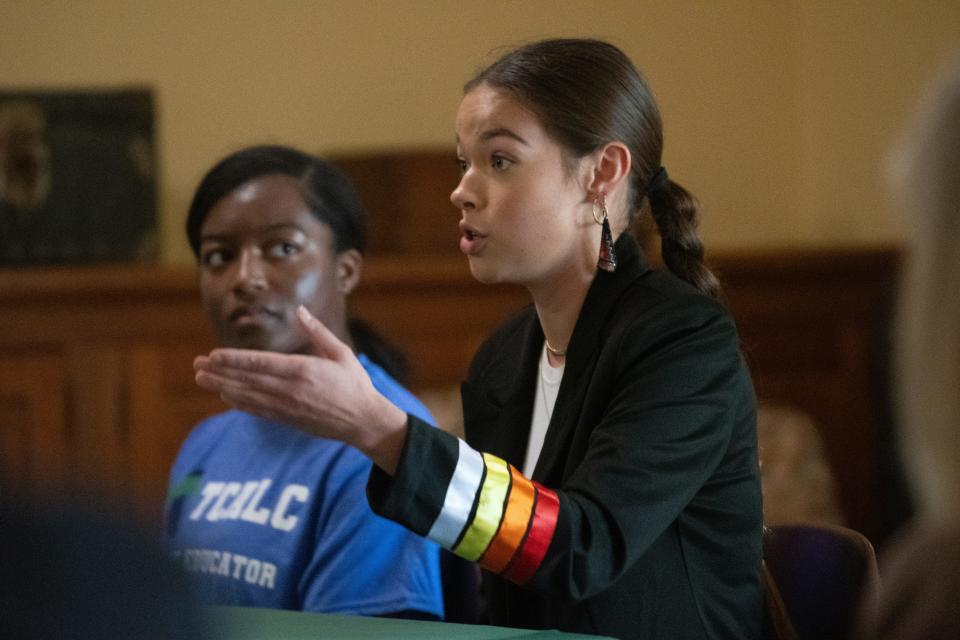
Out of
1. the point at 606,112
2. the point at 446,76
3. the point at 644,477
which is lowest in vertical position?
the point at 446,76

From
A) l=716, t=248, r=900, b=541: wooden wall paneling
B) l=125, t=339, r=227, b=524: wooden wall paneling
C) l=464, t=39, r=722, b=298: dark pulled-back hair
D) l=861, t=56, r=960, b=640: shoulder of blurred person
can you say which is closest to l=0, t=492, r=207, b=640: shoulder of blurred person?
l=861, t=56, r=960, b=640: shoulder of blurred person

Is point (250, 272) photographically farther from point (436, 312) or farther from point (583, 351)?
point (436, 312)

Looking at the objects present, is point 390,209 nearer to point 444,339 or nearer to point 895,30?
point 444,339

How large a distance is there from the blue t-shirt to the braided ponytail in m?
0.46

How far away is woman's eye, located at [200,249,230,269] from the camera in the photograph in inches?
86.3

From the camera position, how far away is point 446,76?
15.5 ft

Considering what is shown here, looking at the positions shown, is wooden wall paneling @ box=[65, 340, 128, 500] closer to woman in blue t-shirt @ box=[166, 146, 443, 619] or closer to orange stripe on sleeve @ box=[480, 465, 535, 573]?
woman in blue t-shirt @ box=[166, 146, 443, 619]

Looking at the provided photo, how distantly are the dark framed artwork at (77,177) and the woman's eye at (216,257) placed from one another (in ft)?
7.88

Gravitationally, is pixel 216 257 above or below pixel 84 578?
below

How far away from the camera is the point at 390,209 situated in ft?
14.3

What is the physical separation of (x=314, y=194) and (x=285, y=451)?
1.44ft

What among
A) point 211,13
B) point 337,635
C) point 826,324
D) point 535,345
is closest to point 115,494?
point 337,635

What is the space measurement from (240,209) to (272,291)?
15cm

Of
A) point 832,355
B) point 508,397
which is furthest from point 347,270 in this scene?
point 832,355
